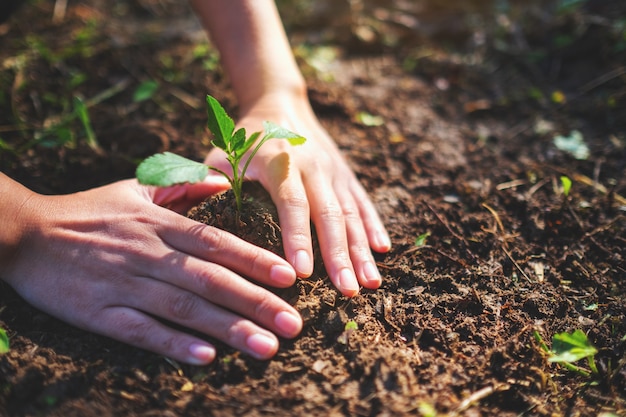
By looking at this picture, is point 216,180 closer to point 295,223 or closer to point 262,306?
point 295,223

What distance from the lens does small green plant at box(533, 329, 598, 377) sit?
1.48 meters

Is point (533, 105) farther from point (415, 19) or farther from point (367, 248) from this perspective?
point (367, 248)

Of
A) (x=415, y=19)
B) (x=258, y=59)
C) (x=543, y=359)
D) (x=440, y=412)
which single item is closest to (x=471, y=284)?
(x=543, y=359)

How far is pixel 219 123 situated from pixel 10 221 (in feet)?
2.55

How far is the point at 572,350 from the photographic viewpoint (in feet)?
4.88

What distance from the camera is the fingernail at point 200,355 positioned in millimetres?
1432

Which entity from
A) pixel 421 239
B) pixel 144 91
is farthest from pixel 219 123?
pixel 144 91

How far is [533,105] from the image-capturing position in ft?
8.95

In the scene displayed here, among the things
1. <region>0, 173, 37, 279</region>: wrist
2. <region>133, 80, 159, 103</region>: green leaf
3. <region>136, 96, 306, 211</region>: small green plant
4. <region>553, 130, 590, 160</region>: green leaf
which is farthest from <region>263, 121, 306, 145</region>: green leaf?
<region>553, 130, 590, 160</region>: green leaf

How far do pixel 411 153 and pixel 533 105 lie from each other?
2.98 ft

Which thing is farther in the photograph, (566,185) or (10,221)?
(566,185)

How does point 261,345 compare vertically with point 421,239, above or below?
above

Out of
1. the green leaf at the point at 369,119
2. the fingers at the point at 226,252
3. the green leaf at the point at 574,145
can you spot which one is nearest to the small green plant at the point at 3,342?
the fingers at the point at 226,252

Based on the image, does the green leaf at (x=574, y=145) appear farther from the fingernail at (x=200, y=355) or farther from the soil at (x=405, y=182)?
the fingernail at (x=200, y=355)
